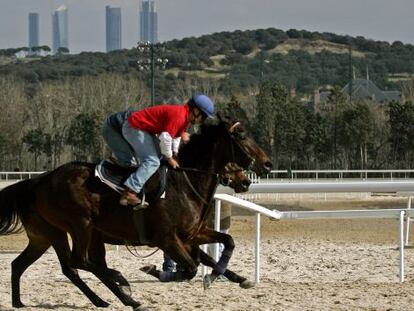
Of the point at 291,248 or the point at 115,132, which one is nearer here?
the point at 115,132

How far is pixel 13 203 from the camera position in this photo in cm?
927

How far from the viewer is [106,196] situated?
8727 millimetres

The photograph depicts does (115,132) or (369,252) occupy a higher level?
(115,132)

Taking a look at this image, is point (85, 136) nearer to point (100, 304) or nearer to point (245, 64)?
point (100, 304)

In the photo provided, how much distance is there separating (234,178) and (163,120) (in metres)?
0.86

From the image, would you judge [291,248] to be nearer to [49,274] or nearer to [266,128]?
[49,274]

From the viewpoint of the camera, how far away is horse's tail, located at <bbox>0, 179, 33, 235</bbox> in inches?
361

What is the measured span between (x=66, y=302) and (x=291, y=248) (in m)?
6.17

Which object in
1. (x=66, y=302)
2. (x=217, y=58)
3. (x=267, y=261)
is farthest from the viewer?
(x=217, y=58)

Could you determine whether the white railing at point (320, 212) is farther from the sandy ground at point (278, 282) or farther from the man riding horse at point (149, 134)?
the man riding horse at point (149, 134)

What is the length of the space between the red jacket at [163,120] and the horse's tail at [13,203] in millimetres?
1306

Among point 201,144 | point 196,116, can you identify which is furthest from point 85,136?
point 196,116

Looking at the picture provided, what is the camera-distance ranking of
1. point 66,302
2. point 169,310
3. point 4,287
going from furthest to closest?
1. point 4,287
2. point 66,302
3. point 169,310

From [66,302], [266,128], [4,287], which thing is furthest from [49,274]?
[266,128]
